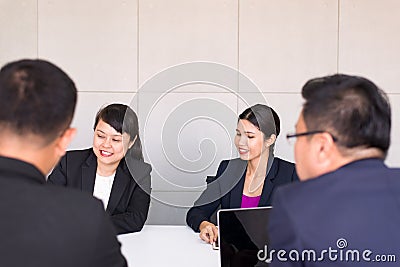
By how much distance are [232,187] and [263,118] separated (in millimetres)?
429

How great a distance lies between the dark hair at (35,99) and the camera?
3.90ft

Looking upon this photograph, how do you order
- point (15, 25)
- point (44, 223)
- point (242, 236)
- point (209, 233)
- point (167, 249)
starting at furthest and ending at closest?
point (15, 25), point (209, 233), point (167, 249), point (242, 236), point (44, 223)

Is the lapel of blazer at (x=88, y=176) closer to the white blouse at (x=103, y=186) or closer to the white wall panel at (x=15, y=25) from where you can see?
the white blouse at (x=103, y=186)

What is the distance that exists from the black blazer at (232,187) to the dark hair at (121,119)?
0.51 metres

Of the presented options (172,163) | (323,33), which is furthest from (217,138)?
(323,33)

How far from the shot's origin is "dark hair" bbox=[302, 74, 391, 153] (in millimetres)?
1268

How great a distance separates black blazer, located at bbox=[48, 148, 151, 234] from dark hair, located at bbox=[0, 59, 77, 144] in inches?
62.8

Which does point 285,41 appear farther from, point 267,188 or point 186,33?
point 267,188

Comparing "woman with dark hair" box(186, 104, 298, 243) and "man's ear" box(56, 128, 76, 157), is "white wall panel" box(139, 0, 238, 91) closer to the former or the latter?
"woman with dark hair" box(186, 104, 298, 243)

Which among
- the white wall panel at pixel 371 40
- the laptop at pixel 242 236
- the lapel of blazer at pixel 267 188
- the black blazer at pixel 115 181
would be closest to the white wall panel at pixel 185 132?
the black blazer at pixel 115 181

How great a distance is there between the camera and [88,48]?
11.7 ft

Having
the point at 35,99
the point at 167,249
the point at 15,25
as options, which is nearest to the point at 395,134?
the point at 167,249

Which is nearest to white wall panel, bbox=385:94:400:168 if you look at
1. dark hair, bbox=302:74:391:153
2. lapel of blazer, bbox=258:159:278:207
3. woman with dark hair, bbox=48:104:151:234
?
lapel of blazer, bbox=258:159:278:207

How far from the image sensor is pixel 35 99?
3.92 feet
